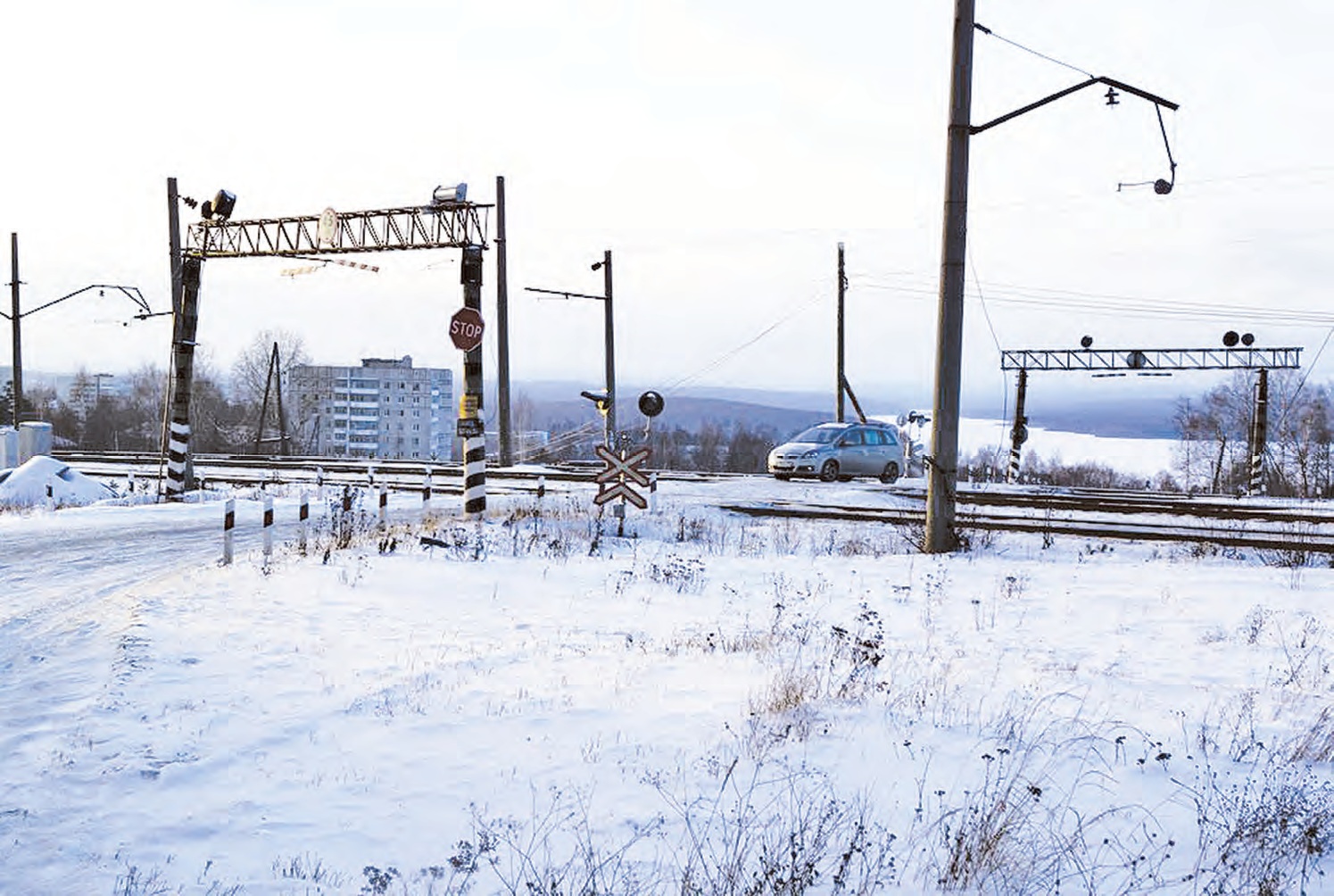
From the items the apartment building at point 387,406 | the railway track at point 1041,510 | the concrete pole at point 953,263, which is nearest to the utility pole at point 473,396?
the railway track at point 1041,510

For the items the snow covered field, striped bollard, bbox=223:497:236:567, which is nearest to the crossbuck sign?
the snow covered field

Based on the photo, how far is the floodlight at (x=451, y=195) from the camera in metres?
17.7

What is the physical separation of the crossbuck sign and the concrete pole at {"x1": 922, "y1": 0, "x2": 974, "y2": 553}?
5105 mm

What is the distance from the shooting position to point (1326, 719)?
571cm

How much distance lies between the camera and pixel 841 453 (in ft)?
83.1

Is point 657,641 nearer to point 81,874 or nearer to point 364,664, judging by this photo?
point 364,664

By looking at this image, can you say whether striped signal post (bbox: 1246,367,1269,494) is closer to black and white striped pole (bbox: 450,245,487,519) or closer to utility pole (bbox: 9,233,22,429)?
black and white striped pole (bbox: 450,245,487,519)

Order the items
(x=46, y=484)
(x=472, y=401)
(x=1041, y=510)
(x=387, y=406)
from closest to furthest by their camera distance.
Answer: (x=472, y=401), (x=1041, y=510), (x=46, y=484), (x=387, y=406)

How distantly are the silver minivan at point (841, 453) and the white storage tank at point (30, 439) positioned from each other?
69.6ft

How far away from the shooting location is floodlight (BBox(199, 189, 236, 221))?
20.5 m

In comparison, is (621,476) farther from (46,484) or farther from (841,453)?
(46,484)

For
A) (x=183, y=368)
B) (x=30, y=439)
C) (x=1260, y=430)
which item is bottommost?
(x=30, y=439)

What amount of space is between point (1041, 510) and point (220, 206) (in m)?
18.4

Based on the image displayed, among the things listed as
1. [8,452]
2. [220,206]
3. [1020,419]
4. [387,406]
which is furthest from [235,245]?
[387,406]
